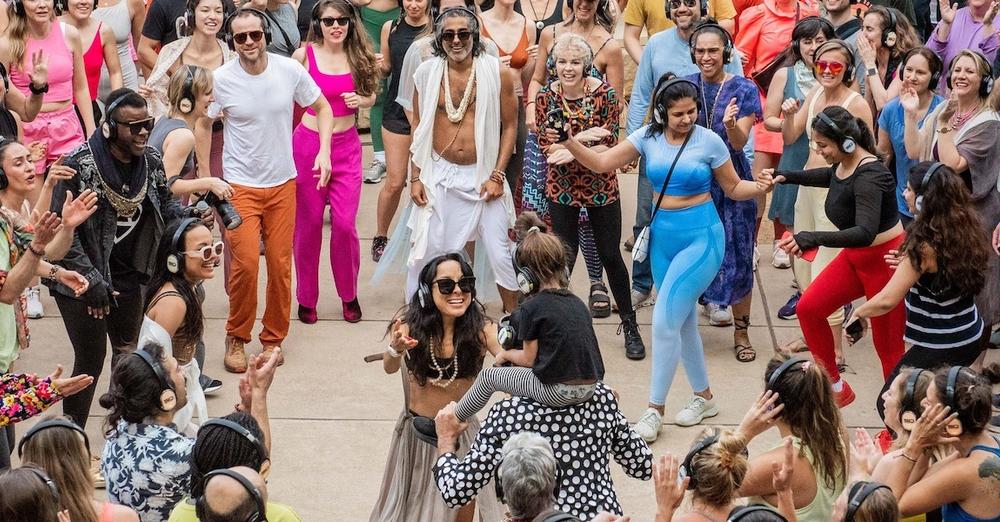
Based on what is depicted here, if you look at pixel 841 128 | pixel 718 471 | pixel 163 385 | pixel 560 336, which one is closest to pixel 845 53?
pixel 841 128

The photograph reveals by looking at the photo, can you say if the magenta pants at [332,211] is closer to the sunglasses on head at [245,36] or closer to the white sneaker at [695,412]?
the sunglasses on head at [245,36]

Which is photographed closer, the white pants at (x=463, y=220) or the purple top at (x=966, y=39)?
the white pants at (x=463, y=220)

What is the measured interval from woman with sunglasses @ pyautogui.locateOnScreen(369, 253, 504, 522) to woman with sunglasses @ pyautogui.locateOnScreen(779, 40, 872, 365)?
277 centimetres

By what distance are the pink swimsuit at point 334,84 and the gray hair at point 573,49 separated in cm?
142

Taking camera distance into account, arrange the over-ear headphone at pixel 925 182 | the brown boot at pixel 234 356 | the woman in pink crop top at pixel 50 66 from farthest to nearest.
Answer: the woman in pink crop top at pixel 50 66, the brown boot at pixel 234 356, the over-ear headphone at pixel 925 182

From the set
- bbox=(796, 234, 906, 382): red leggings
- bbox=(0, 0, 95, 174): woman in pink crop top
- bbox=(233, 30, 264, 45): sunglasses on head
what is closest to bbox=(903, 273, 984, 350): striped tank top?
bbox=(796, 234, 906, 382): red leggings

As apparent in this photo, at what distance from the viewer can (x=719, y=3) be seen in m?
9.78

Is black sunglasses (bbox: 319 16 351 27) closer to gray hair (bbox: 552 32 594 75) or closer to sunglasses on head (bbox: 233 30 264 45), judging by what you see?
sunglasses on head (bbox: 233 30 264 45)

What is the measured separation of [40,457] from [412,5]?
5.73 meters

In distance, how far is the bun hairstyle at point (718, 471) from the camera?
15.0ft

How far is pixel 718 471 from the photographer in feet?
15.0

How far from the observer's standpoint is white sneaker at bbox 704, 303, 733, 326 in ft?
29.4

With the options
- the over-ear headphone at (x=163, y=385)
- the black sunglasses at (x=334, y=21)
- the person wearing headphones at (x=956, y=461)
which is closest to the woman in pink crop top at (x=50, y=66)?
the black sunglasses at (x=334, y=21)

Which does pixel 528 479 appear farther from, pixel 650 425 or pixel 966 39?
pixel 966 39
